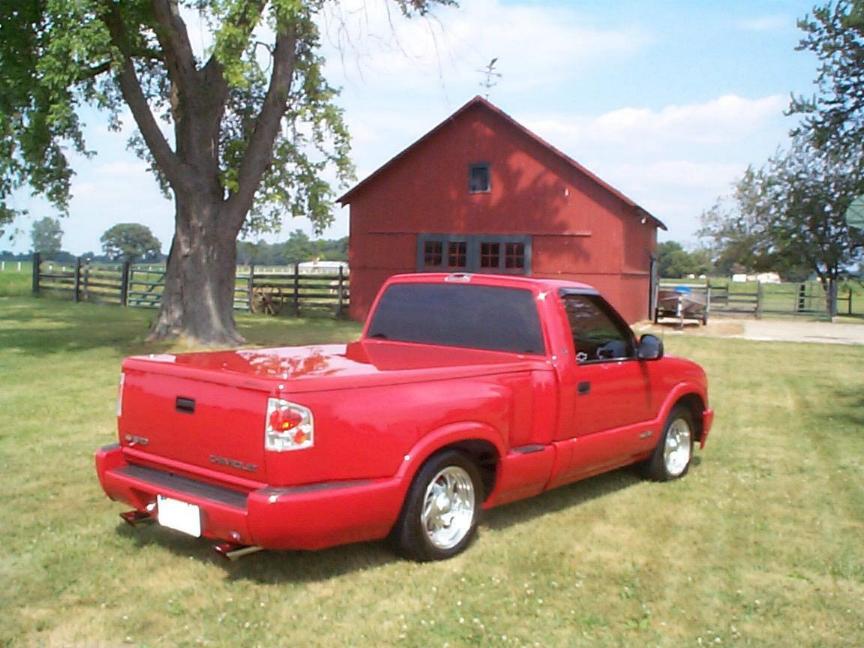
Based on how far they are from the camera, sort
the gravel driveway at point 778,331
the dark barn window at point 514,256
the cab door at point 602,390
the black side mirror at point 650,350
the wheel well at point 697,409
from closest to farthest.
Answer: the cab door at point 602,390 < the black side mirror at point 650,350 < the wheel well at point 697,409 < the gravel driveway at point 778,331 < the dark barn window at point 514,256

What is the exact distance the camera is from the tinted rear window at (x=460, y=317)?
6.16 m

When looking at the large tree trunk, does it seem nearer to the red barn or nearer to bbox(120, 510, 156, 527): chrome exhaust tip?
the red barn

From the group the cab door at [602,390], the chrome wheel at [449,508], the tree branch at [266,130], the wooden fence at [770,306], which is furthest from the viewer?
the wooden fence at [770,306]

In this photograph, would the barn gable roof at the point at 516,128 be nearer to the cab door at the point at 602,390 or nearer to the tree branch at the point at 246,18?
the tree branch at the point at 246,18

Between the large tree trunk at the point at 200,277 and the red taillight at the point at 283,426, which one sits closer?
the red taillight at the point at 283,426

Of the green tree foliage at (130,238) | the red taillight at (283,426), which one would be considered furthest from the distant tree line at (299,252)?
the red taillight at (283,426)

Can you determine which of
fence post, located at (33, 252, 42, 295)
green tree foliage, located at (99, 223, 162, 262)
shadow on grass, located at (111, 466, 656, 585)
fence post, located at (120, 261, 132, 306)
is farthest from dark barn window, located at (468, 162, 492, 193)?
green tree foliage, located at (99, 223, 162, 262)

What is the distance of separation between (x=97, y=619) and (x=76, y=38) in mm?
11548

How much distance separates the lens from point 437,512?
525 cm

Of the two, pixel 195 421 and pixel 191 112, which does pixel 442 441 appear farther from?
pixel 191 112

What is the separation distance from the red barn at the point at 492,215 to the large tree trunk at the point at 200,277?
10.7 meters

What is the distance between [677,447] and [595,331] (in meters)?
1.61

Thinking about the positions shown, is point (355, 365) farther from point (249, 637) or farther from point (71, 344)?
point (71, 344)

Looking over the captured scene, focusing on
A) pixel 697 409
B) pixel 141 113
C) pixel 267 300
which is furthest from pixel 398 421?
pixel 267 300
